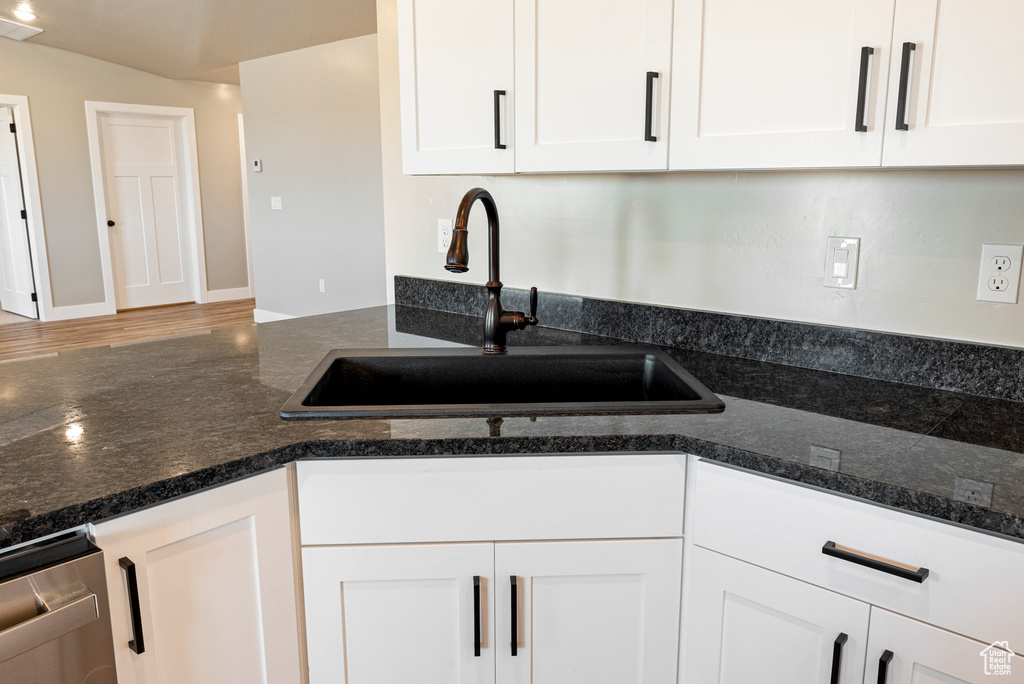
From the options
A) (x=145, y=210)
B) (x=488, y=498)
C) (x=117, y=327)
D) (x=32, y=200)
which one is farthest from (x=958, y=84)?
(x=145, y=210)

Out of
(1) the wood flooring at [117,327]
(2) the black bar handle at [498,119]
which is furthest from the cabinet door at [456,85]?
(1) the wood flooring at [117,327]

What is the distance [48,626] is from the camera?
85 cm

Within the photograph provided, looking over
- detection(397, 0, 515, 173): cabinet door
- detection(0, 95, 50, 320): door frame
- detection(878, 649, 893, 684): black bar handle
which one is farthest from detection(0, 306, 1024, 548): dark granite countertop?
detection(0, 95, 50, 320): door frame

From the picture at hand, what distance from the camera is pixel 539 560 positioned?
3.92 ft

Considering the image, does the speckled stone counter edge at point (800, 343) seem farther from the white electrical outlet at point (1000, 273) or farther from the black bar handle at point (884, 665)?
the black bar handle at point (884, 665)

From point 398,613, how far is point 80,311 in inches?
274

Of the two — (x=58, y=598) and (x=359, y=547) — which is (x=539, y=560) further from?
(x=58, y=598)

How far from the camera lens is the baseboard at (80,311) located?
6.70m

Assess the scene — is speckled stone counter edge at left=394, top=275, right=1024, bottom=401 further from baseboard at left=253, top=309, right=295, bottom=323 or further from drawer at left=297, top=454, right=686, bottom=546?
baseboard at left=253, top=309, right=295, bottom=323

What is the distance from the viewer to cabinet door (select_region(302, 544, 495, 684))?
1179mm

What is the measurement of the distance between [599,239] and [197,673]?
136 cm

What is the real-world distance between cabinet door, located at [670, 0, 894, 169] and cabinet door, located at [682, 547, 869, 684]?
2.32 feet

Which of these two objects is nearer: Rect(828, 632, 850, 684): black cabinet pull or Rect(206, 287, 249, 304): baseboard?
Rect(828, 632, 850, 684): black cabinet pull

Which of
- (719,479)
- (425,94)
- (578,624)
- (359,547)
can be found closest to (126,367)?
(359,547)
